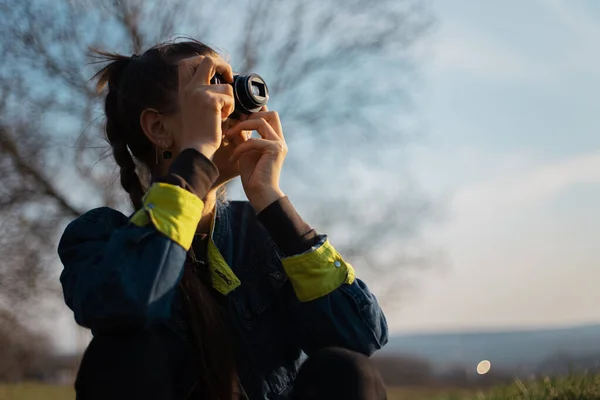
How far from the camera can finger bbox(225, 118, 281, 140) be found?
1.88m

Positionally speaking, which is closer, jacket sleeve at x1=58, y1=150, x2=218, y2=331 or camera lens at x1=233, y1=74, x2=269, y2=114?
jacket sleeve at x1=58, y1=150, x2=218, y2=331

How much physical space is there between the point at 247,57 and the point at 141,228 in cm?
666

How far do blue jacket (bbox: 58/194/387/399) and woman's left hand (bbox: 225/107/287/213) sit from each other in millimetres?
146

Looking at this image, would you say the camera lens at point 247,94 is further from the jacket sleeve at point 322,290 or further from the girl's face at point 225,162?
→ the jacket sleeve at point 322,290

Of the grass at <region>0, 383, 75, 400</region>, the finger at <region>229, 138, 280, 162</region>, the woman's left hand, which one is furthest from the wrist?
the grass at <region>0, 383, 75, 400</region>

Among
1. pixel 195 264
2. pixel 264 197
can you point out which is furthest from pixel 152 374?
pixel 264 197

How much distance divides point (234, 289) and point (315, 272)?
0.81 feet

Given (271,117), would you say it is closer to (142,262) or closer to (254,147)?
(254,147)

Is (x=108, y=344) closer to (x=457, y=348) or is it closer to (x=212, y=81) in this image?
(x=212, y=81)

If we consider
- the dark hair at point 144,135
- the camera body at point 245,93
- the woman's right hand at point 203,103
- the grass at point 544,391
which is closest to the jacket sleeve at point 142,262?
the woman's right hand at point 203,103

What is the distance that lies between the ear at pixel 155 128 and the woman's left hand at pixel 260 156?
16 cm

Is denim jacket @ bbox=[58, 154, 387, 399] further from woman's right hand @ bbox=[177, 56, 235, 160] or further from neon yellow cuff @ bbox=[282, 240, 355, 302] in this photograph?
woman's right hand @ bbox=[177, 56, 235, 160]

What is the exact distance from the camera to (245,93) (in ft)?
6.21

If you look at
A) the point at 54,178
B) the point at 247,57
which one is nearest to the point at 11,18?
the point at 54,178
